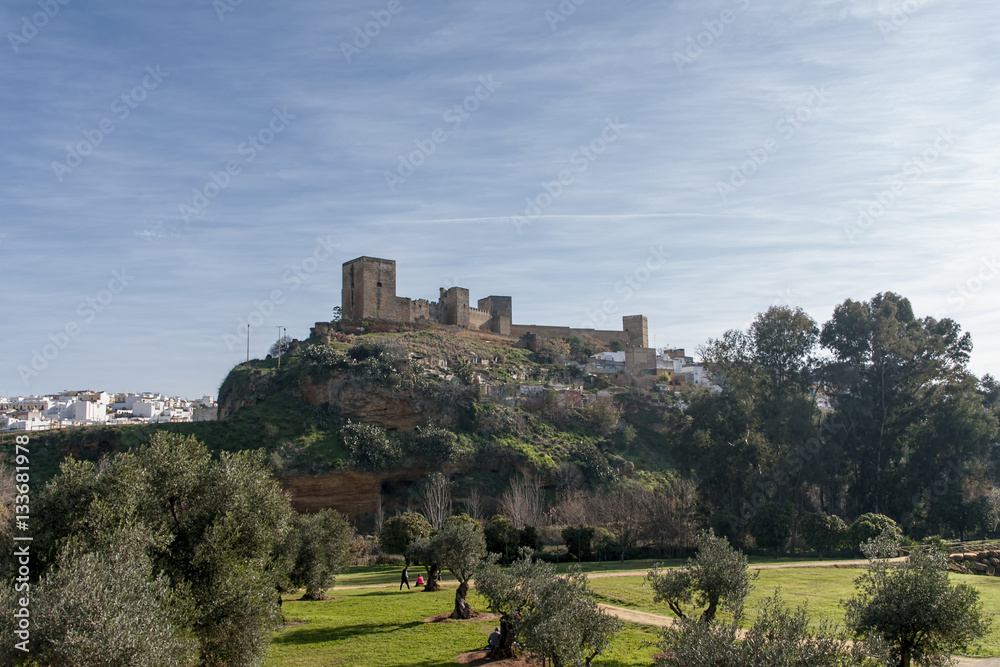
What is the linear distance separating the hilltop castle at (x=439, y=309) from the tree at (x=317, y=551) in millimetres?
37745

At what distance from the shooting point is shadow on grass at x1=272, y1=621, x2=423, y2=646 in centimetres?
1872

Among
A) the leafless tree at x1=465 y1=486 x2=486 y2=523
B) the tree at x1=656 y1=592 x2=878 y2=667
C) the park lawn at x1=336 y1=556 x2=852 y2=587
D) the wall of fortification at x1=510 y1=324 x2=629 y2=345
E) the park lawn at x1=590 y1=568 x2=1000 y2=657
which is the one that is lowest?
the park lawn at x1=336 y1=556 x2=852 y2=587

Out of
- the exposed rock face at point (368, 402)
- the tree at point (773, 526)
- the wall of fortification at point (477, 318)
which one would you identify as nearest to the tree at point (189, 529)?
the tree at point (773, 526)

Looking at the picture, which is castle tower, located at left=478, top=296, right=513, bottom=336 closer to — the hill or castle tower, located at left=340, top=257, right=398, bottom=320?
the hill

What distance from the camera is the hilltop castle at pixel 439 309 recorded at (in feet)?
205

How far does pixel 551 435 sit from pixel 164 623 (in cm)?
4373

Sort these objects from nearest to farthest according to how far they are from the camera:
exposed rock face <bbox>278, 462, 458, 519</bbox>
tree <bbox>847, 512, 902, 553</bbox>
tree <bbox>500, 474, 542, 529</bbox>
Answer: tree <bbox>847, 512, 902, 553</bbox> < tree <bbox>500, 474, 542, 529</bbox> < exposed rock face <bbox>278, 462, 458, 519</bbox>

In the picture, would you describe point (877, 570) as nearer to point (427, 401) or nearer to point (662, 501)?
point (662, 501)

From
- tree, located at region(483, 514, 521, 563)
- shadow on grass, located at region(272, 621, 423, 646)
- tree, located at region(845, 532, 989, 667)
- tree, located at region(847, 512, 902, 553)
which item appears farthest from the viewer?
tree, located at region(847, 512, 902, 553)

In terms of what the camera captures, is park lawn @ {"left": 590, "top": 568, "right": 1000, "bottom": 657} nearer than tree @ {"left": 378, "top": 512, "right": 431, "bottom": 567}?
Yes

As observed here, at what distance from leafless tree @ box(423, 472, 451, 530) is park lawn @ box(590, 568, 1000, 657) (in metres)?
16.0

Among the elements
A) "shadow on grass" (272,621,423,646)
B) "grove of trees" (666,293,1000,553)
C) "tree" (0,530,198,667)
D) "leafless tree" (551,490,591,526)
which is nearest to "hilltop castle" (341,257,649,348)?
"leafless tree" (551,490,591,526)

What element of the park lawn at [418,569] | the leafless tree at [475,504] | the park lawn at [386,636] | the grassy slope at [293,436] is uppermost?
the grassy slope at [293,436]

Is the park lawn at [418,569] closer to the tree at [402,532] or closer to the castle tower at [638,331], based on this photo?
the tree at [402,532]
